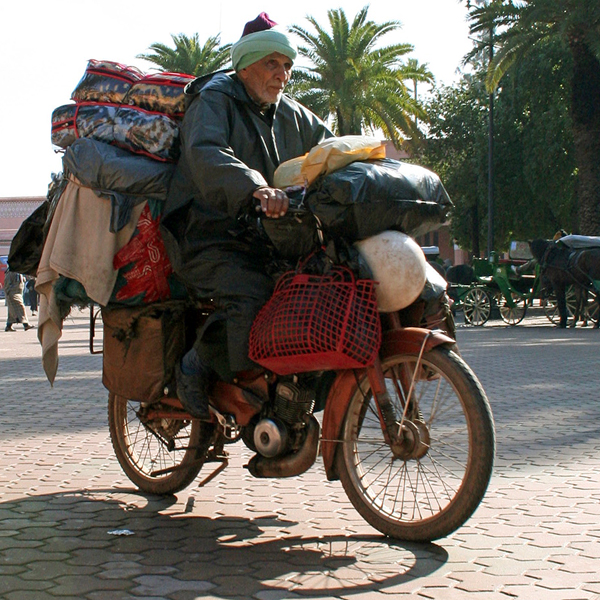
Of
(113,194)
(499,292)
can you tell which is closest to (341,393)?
(113,194)

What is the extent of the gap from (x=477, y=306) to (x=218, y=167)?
749 inches

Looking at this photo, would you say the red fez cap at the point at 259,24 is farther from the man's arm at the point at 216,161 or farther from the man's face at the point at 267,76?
the man's arm at the point at 216,161

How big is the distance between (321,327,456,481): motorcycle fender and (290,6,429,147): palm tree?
29.6 meters

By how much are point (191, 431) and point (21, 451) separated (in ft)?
6.34

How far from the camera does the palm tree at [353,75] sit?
33062mm

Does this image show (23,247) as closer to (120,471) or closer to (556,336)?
(120,471)

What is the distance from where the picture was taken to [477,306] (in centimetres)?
2270

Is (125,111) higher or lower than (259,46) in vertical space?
lower

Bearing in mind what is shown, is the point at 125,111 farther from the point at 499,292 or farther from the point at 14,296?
the point at 14,296

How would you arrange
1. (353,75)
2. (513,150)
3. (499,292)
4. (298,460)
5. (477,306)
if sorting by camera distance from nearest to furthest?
(298,460)
(477,306)
(499,292)
(353,75)
(513,150)

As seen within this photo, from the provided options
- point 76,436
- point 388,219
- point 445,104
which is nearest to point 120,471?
point 76,436

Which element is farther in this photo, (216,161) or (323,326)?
(216,161)

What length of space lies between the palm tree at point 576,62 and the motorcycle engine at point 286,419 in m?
22.8

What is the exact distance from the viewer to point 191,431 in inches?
187
